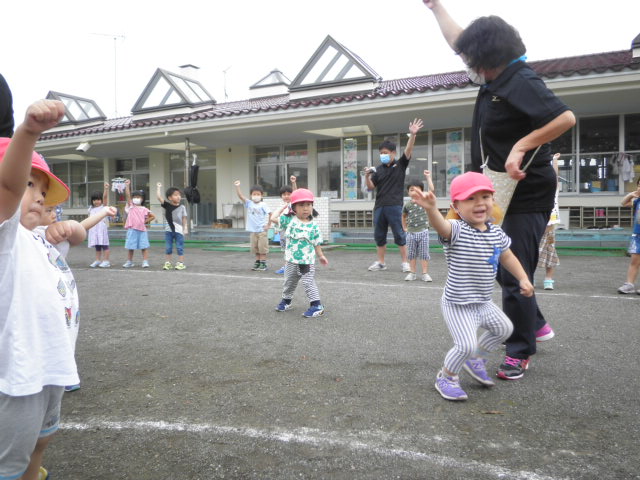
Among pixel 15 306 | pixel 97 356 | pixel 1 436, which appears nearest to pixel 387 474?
pixel 1 436

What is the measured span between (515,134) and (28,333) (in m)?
2.68

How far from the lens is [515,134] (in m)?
2.81

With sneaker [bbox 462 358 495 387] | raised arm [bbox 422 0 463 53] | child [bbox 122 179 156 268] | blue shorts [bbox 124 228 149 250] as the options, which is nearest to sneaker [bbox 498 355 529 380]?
sneaker [bbox 462 358 495 387]

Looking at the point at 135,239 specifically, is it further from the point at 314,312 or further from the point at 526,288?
the point at 526,288

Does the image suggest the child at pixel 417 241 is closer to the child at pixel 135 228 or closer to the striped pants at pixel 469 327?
the striped pants at pixel 469 327

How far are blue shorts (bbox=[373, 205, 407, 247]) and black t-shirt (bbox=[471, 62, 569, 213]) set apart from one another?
4503mm

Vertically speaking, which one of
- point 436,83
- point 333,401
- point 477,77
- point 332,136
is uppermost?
point 436,83

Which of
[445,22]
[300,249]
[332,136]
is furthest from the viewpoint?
[332,136]

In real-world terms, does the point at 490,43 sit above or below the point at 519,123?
above

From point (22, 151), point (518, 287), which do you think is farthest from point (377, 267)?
point (22, 151)

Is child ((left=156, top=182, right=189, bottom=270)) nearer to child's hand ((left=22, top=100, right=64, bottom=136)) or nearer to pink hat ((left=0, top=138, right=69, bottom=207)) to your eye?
pink hat ((left=0, top=138, right=69, bottom=207))

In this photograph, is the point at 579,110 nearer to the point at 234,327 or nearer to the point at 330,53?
the point at 330,53

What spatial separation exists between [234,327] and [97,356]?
116 cm

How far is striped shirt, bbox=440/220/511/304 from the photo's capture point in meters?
2.63
